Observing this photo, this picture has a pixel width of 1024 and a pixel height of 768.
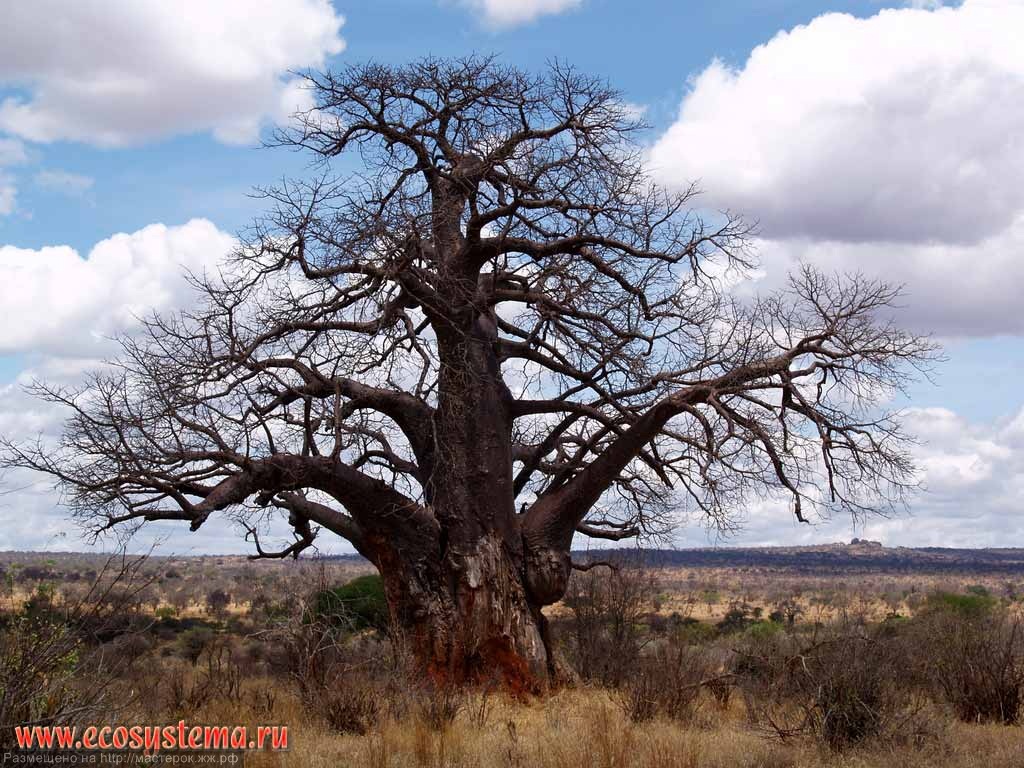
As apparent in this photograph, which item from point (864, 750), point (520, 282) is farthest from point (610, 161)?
point (864, 750)

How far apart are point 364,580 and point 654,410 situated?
51.6ft

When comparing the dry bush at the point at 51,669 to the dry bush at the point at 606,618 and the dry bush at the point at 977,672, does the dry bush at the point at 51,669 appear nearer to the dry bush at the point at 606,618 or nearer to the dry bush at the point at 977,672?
the dry bush at the point at 606,618

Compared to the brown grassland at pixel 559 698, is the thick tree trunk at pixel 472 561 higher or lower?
higher

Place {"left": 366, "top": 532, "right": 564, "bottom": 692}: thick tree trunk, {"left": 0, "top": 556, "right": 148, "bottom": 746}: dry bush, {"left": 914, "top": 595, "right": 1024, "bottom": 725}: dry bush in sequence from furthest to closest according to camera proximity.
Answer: {"left": 366, "top": 532, "right": 564, "bottom": 692}: thick tree trunk < {"left": 914, "top": 595, "right": 1024, "bottom": 725}: dry bush < {"left": 0, "top": 556, "right": 148, "bottom": 746}: dry bush

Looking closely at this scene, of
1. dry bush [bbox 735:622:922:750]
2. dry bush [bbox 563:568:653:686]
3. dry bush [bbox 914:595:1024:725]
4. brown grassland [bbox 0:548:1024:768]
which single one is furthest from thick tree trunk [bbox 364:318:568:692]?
dry bush [bbox 914:595:1024:725]

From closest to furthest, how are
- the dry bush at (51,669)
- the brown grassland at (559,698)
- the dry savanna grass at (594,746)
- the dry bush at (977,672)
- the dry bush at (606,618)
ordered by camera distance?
1. the dry bush at (51,669)
2. the brown grassland at (559,698)
3. the dry savanna grass at (594,746)
4. the dry bush at (977,672)
5. the dry bush at (606,618)

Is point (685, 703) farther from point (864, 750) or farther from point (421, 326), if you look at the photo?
point (421, 326)

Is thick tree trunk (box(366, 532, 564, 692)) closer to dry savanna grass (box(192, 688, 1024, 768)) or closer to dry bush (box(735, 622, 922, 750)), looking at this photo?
dry savanna grass (box(192, 688, 1024, 768))

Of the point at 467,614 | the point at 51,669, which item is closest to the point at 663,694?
the point at 467,614

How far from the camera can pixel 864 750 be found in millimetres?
8766

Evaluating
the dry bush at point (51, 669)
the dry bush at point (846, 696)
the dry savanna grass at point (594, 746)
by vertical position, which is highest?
the dry bush at point (51, 669)

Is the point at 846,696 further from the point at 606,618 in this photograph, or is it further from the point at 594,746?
the point at 606,618

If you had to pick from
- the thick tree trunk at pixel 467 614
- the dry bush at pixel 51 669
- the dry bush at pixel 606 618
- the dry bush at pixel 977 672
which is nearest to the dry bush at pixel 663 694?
the thick tree trunk at pixel 467 614

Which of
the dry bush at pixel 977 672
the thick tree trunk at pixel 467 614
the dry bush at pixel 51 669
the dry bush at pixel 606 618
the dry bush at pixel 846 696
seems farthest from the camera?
the dry bush at pixel 606 618
